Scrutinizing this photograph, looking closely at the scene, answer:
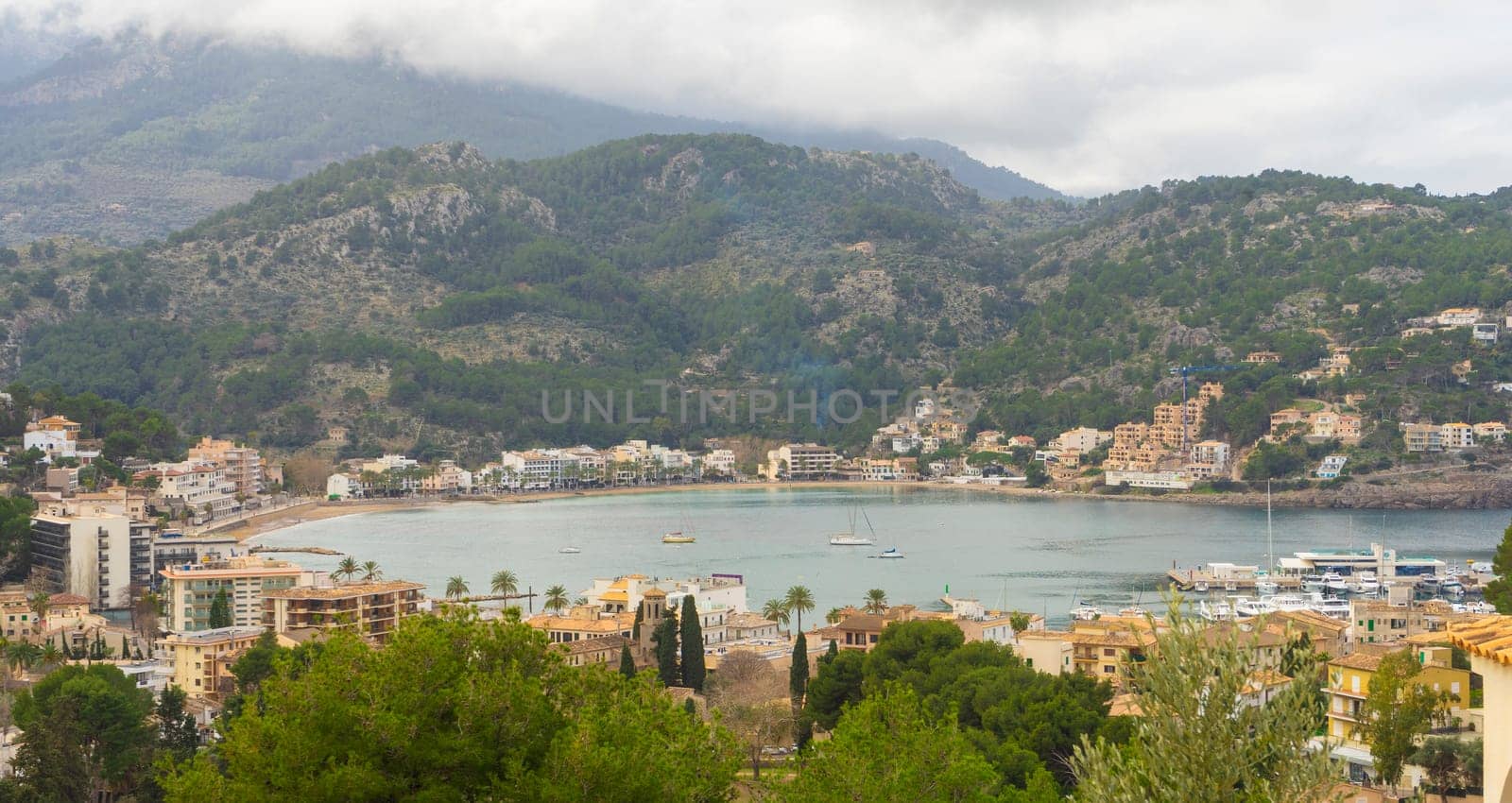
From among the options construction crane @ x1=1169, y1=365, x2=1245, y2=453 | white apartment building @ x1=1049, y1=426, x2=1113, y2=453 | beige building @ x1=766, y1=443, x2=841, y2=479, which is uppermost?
construction crane @ x1=1169, y1=365, x2=1245, y2=453

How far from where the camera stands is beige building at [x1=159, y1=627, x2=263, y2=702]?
72.2ft

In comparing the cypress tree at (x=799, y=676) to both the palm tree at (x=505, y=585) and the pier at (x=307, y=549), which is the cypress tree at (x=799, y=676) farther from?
the pier at (x=307, y=549)

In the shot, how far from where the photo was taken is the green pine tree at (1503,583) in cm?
2046

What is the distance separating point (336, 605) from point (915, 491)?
50.0 metres

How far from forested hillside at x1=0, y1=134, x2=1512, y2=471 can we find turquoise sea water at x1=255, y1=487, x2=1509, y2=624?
12.5 m

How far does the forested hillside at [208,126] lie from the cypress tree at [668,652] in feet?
340

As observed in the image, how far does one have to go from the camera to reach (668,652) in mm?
21875

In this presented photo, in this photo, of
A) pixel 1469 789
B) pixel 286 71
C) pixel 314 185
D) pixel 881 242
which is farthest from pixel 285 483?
pixel 286 71

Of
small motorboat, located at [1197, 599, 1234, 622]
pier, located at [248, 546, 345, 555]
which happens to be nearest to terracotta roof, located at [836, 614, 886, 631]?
small motorboat, located at [1197, 599, 1234, 622]

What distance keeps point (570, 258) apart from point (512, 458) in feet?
91.2

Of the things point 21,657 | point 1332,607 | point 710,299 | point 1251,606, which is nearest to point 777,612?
point 1251,606

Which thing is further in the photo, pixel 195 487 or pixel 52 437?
pixel 195 487

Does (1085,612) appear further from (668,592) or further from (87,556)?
(87,556)

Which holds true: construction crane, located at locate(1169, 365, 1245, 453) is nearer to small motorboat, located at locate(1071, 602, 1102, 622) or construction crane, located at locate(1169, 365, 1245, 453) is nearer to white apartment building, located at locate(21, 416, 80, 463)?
small motorboat, located at locate(1071, 602, 1102, 622)
